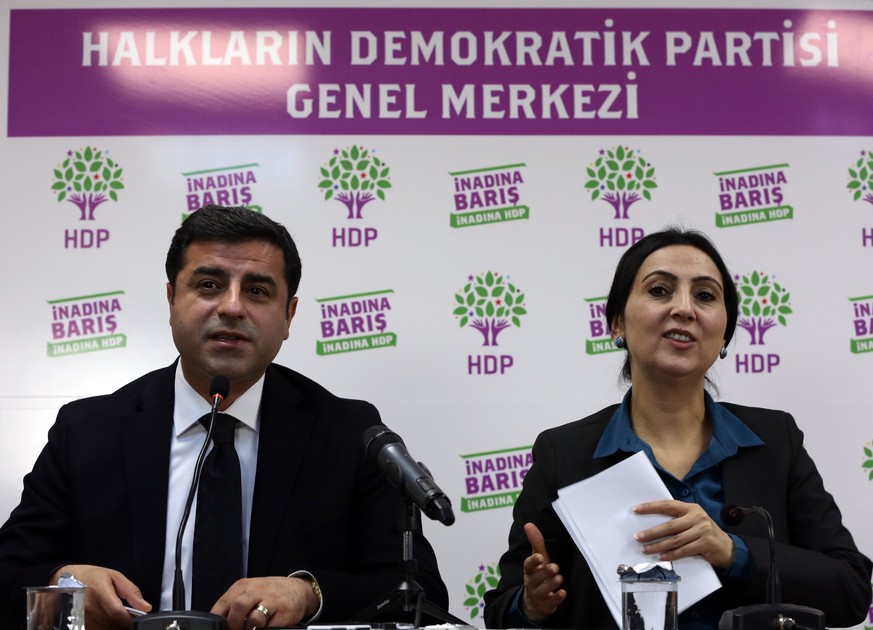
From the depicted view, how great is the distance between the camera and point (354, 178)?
333 centimetres

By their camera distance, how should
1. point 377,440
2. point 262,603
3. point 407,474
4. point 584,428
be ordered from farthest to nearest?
point 584,428
point 262,603
point 377,440
point 407,474

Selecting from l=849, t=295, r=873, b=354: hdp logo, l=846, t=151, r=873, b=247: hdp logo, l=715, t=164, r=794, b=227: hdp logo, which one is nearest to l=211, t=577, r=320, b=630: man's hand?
l=715, t=164, r=794, b=227: hdp logo

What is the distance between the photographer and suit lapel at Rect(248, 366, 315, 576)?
2.43 metres

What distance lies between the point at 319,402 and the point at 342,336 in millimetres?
593

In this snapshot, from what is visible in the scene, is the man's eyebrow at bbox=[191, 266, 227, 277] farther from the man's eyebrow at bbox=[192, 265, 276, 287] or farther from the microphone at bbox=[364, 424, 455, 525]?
the microphone at bbox=[364, 424, 455, 525]

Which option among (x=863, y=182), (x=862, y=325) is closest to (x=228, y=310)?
(x=862, y=325)

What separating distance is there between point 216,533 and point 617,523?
2.85 feet

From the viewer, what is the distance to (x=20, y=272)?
329cm

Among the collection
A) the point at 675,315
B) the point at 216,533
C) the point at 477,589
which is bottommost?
the point at 477,589

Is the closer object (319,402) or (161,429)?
(161,429)

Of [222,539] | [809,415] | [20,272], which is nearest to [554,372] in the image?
[809,415]

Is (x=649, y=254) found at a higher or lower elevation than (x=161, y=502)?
higher

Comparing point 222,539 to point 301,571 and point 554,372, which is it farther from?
point 554,372

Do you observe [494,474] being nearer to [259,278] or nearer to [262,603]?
[259,278]
